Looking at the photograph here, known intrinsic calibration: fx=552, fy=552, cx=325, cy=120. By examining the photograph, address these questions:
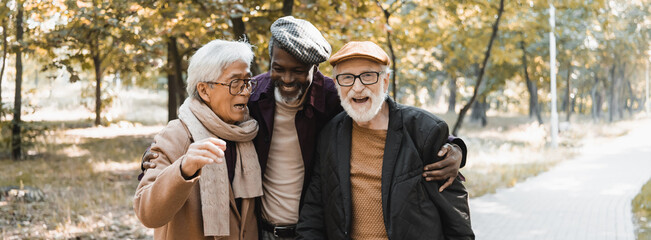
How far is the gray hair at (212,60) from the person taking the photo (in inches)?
103

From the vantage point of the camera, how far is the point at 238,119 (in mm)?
2664

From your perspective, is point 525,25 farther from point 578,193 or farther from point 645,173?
point 645,173

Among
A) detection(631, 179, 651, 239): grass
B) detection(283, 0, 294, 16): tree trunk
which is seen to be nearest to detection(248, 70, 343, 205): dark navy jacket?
detection(283, 0, 294, 16): tree trunk

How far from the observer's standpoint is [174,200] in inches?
88.0

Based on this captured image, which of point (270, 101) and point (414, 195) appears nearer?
point (414, 195)

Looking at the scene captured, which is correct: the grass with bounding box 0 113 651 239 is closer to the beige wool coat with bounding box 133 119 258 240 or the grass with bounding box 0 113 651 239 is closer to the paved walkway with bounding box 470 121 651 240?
the paved walkway with bounding box 470 121 651 240

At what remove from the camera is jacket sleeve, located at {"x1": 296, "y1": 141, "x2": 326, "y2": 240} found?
109 inches

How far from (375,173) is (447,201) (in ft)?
1.24

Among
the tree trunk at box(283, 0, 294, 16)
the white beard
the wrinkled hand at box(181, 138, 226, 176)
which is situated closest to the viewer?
the wrinkled hand at box(181, 138, 226, 176)

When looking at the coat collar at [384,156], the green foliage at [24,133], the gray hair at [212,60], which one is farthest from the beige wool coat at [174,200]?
the green foliage at [24,133]

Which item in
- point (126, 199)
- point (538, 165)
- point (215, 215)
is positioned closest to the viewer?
point (215, 215)

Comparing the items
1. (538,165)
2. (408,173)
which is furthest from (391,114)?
(538,165)

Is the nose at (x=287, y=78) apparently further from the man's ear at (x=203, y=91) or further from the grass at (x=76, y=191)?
the grass at (x=76, y=191)

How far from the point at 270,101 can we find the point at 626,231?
649cm
